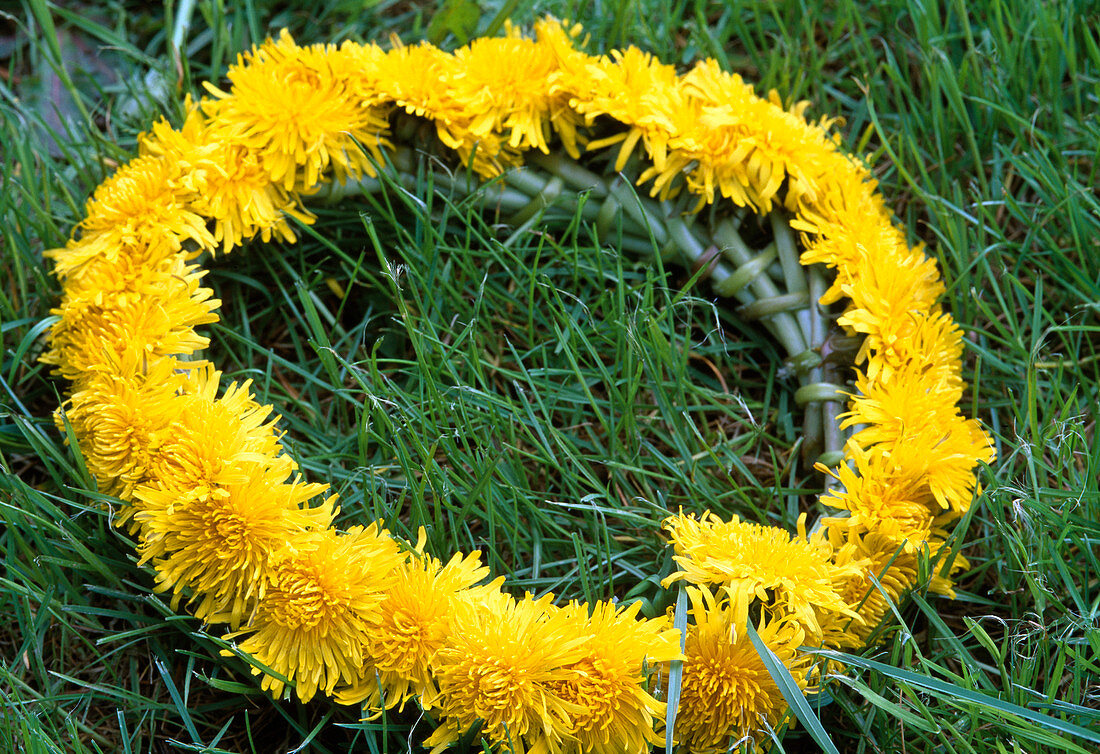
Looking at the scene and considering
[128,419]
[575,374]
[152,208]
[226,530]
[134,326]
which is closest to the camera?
[226,530]

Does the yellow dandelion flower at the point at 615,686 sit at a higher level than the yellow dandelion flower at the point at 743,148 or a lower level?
lower

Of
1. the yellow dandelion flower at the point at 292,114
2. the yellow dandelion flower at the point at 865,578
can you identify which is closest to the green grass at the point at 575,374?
the yellow dandelion flower at the point at 865,578

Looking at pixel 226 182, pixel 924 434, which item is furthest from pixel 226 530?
pixel 924 434

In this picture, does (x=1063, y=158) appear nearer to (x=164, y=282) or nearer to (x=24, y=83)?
(x=164, y=282)

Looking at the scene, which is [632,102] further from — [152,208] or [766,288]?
[152,208]

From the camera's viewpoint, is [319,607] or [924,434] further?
[924,434]

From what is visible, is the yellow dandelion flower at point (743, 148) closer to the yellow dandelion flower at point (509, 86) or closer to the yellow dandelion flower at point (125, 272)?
the yellow dandelion flower at point (509, 86)
